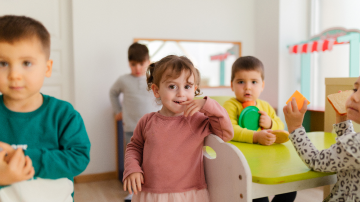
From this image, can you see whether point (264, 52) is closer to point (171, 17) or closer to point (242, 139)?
point (171, 17)

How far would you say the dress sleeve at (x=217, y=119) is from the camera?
38.1 inches

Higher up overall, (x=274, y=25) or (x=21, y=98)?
(x=274, y=25)

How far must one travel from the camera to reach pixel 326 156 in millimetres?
929

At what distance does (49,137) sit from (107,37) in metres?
2.15

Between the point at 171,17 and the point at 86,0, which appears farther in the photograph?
the point at 171,17

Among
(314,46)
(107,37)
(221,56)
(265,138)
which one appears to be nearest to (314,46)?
(314,46)

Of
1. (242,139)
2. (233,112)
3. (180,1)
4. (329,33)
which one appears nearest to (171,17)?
(180,1)

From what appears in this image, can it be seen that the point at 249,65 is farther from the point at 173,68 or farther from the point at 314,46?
the point at 314,46

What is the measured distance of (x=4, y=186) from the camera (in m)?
0.74

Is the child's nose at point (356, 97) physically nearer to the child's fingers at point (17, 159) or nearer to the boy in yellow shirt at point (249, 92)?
the boy in yellow shirt at point (249, 92)

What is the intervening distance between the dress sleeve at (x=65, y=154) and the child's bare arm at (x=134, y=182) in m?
0.23

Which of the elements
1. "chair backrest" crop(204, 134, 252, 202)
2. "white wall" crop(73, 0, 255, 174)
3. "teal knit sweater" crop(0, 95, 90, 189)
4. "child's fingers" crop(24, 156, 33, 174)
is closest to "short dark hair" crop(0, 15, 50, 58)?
"teal knit sweater" crop(0, 95, 90, 189)

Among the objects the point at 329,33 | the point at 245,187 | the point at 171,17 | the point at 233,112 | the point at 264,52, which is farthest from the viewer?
the point at 264,52

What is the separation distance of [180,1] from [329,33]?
58.3 inches
